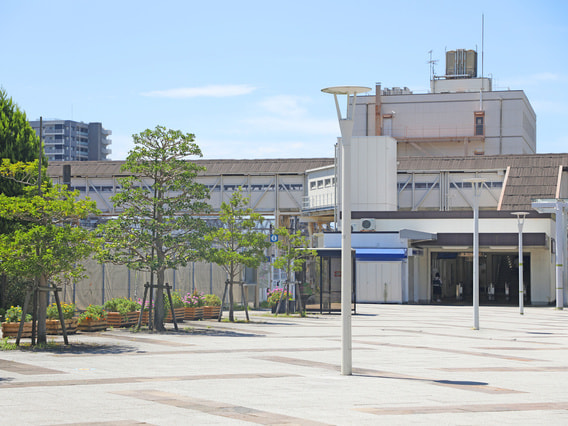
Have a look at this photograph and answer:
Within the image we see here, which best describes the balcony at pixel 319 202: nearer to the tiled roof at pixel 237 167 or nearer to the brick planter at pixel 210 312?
the tiled roof at pixel 237 167

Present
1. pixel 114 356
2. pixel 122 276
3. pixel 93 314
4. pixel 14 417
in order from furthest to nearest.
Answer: pixel 122 276, pixel 93 314, pixel 114 356, pixel 14 417

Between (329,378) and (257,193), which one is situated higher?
(257,193)

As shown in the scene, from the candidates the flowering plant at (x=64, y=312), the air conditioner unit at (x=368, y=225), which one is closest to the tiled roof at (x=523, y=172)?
the air conditioner unit at (x=368, y=225)

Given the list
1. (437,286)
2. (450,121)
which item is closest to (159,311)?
(437,286)

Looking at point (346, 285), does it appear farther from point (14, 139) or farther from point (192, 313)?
point (14, 139)

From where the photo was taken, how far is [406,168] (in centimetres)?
7312

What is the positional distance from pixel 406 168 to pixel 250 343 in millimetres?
52280

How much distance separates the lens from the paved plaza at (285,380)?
1123 cm

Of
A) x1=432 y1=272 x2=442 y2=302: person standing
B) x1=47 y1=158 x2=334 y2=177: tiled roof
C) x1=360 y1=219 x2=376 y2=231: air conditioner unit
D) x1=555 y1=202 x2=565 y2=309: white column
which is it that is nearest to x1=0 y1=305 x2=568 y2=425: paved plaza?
x1=555 y1=202 x2=565 y2=309: white column

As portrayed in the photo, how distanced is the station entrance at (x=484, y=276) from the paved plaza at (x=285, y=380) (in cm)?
3488

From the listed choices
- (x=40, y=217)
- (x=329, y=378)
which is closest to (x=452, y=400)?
(x=329, y=378)

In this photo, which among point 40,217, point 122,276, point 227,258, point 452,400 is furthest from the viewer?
point 122,276

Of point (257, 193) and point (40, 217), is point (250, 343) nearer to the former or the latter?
point (40, 217)

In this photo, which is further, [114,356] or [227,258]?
[227,258]
